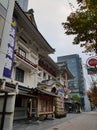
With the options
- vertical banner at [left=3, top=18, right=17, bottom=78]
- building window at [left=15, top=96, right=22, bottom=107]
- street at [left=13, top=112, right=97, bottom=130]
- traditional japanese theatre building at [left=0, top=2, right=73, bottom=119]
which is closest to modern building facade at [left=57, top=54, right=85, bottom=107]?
traditional japanese theatre building at [left=0, top=2, right=73, bottom=119]

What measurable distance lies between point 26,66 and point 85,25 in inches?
406

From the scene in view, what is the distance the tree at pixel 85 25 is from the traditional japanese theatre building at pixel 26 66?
505cm

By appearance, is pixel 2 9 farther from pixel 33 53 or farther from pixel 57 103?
pixel 57 103

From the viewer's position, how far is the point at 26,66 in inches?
595

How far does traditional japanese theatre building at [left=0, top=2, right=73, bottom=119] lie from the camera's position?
1137 cm

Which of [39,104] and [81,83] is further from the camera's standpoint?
[81,83]

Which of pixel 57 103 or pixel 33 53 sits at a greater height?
pixel 33 53

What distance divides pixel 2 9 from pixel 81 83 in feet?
221

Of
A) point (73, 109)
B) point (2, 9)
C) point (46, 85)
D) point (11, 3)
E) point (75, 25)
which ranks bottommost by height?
point (73, 109)

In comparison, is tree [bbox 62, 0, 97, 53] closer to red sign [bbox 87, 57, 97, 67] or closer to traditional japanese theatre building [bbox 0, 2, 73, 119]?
red sign [bbox 87, 57, 97, 67]

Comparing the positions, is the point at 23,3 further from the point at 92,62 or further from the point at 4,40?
the point at 92,62

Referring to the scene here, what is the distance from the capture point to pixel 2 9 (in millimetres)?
9117

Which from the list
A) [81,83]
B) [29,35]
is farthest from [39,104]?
[81,83]

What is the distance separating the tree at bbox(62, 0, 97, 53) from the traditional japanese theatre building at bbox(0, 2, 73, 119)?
505 centimetres
